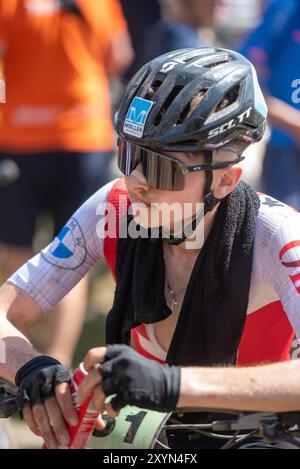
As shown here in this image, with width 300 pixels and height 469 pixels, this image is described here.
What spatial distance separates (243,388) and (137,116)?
2.92ft

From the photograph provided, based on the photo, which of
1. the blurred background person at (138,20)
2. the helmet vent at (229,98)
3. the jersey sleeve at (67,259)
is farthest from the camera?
the blurred background person at (138,20)

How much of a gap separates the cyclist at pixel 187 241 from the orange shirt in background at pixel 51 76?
2.91 meters

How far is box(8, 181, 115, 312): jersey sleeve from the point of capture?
3.60m

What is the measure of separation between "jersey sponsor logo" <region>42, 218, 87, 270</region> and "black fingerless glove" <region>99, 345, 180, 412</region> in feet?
3.03

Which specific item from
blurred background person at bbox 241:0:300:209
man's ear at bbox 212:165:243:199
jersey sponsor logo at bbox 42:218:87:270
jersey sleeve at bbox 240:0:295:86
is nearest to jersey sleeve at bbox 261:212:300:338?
man's ear at bbox 212:165:243:199

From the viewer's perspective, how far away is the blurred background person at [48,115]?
636cm

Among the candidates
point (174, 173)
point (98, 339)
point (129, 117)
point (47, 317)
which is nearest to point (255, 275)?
point (174, 173)

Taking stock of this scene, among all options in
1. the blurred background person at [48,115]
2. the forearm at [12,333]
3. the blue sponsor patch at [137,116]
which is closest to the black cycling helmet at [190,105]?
the blue sponsor patch at [137,116]

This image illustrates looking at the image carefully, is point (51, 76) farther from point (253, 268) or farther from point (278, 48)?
point (253, 268)

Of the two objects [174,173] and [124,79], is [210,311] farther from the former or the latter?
[124,79]

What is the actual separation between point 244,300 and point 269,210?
30cm

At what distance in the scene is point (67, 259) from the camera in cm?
365

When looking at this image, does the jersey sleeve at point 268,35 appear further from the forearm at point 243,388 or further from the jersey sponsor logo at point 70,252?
the forearm at point 243,388

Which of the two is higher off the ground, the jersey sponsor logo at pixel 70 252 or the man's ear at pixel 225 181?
the man's ear at pixel 225 181
